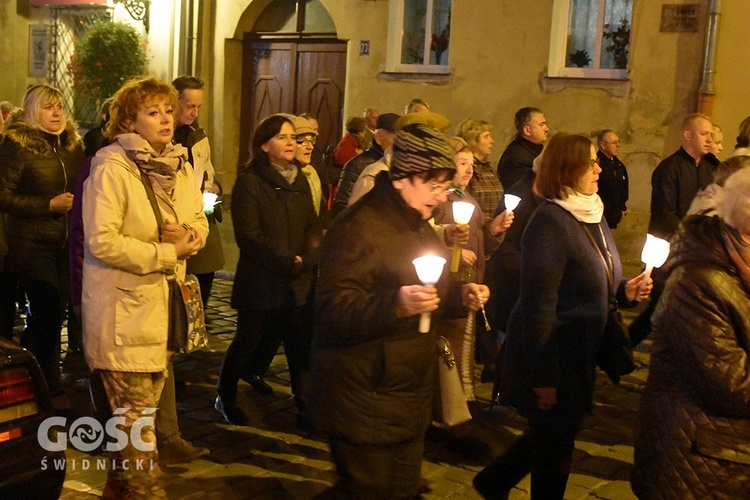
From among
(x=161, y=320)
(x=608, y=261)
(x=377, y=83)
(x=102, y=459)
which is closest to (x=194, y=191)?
(x=161, y=320)

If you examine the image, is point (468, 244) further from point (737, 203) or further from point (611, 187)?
point (611, 187)

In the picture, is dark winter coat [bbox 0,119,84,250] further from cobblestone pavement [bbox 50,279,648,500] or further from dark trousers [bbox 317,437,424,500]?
dark trousers [bbox 317,437,424,500]

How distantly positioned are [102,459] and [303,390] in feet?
4.59

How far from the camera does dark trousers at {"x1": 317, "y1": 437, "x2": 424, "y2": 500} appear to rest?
3.80 m

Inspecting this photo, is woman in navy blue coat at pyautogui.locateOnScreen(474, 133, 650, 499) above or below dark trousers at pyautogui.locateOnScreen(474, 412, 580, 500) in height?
above

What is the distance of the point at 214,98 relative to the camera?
18.1 m

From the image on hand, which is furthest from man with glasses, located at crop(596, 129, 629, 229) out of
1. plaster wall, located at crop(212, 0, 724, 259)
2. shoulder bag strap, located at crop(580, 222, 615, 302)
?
shoulder bag strap, located at crop(580, 222, 615, 302)

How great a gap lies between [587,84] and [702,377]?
35.9 ft

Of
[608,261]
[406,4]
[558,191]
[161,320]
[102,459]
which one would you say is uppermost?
[406,4]

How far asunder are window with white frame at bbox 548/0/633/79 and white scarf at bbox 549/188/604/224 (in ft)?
31.4

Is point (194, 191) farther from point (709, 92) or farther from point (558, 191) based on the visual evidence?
point (709, 92)

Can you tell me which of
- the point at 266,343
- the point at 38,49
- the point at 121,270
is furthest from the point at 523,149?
the point at 38,49

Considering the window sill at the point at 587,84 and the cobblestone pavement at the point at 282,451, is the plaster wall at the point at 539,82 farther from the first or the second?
the cobblestone pavement at the point at 282,451

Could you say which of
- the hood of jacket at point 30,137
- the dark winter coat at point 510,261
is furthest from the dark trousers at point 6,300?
the dark winter coat at point 510,261
